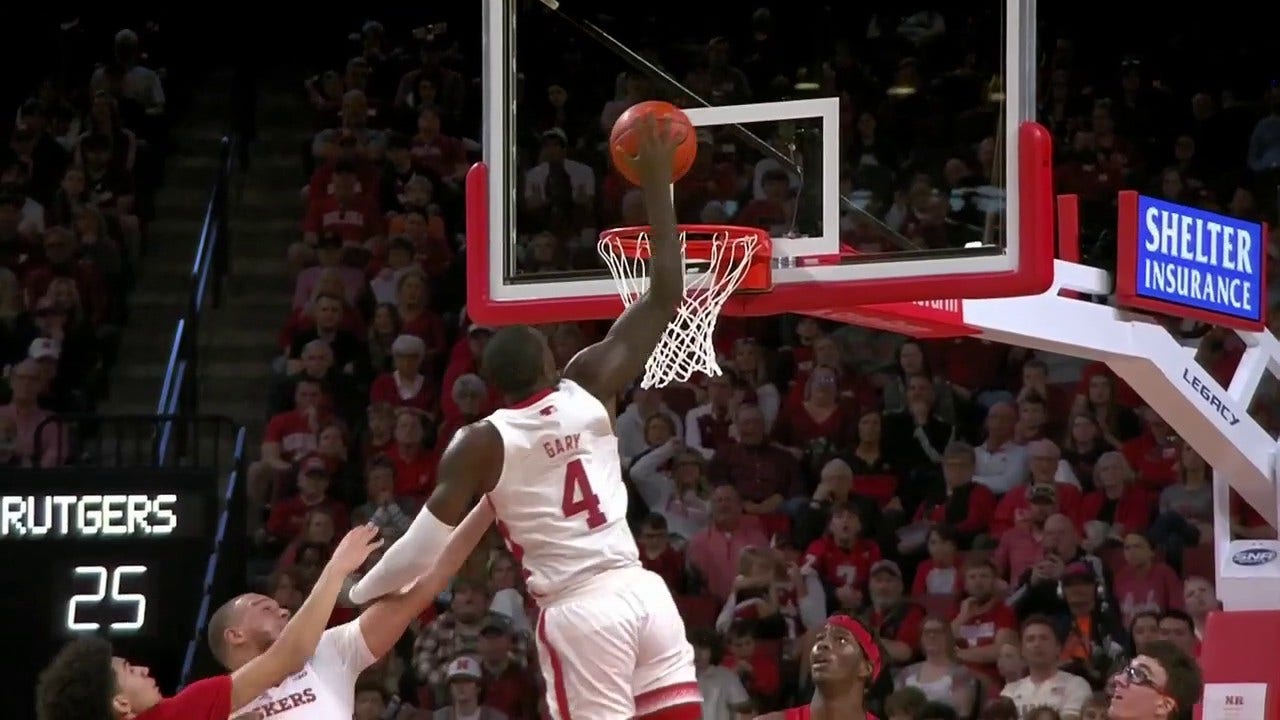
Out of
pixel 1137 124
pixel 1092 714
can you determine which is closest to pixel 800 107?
pixel 1092 714

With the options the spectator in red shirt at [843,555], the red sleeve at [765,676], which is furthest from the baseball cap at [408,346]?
the red sleeve at [765,676]

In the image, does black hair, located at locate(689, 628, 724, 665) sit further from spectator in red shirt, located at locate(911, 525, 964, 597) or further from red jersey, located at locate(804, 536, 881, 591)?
spectator in red shirt, located at locate(911, 525, 964, 597)

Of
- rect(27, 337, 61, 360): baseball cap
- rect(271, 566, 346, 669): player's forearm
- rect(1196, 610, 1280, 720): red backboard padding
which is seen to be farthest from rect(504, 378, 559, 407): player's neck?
rect(27, 337, 61, 360): baseball cap

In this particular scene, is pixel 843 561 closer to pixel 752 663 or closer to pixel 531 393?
pixel 752 663

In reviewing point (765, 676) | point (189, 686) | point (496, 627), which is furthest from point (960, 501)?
point (189, 686)

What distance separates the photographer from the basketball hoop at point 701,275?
6.34 meters

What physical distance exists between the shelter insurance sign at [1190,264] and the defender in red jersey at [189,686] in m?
2.75

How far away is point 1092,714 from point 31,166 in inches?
305

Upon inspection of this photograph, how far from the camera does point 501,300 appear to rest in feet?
22.5

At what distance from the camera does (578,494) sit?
5.31 metres

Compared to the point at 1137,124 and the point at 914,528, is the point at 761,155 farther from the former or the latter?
the point at 1137,124

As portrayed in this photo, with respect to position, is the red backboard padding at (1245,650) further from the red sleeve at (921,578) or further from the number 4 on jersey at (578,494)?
the number 4 on jersey at (578,494)

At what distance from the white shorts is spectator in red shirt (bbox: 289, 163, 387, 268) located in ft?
23.4

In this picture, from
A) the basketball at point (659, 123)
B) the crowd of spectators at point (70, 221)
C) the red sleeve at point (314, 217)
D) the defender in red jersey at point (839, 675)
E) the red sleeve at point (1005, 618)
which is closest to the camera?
the basketball at point (659, 123)
